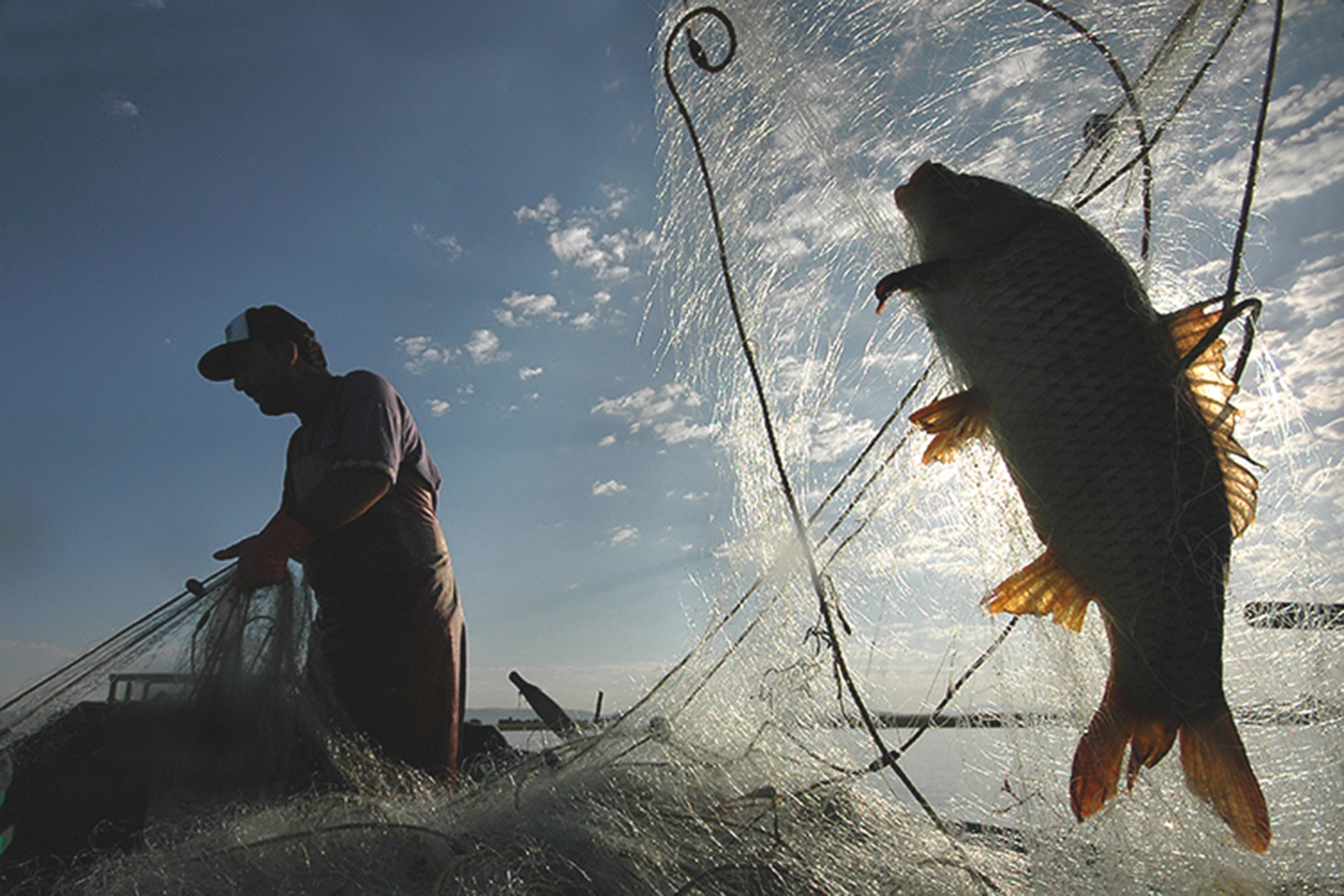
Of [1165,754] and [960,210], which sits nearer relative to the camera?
[1165,754]

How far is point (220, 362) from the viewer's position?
8.76 ft

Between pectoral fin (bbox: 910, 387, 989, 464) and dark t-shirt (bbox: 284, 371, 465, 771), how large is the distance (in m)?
1.70

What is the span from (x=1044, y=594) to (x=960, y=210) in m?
0.87

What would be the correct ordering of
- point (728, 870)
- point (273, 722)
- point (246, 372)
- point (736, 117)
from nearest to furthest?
point (728, 870), point (273, 722), point (736, 117), point (246, 372)

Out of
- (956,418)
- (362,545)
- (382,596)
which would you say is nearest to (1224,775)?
(956,418)

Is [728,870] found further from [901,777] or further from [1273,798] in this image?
[1273,798]

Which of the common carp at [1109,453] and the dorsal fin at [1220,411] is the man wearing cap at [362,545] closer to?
the common carp at [1109,453]

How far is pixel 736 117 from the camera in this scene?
208cm

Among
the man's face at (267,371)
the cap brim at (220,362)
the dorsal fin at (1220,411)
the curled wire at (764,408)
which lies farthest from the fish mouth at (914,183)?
the cap brim at (220,362)

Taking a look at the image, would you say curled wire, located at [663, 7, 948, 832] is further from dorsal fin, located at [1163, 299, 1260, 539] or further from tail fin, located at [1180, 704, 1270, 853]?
dorsal fin, located at [1163, 299, 1260, 539]

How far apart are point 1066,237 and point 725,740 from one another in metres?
1.55

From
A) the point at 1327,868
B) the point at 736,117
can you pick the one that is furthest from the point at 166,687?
the point at 1327,868

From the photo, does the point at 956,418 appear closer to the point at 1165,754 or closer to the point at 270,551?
the point at 1165,754

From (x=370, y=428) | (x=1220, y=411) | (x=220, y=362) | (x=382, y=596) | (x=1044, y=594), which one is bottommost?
(x=1044, y=594)
